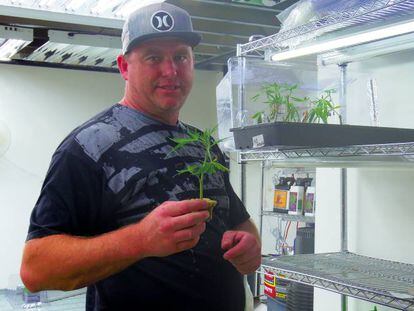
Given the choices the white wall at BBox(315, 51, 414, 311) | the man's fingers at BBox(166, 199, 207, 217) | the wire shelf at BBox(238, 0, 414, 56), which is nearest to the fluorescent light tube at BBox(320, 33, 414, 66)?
the white wall at BBox(315, 51, 414, 311)

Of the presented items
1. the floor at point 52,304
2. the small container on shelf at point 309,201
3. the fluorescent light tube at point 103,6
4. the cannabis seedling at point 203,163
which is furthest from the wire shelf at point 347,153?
the floor at point 52,304

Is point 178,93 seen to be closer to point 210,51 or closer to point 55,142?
point 210,51

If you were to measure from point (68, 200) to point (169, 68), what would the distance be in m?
0.47

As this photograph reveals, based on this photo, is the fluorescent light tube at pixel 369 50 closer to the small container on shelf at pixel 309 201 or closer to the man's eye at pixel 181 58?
the man's eye at pixel 181 58

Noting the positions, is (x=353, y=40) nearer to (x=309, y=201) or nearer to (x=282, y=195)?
(x=309, y=201)

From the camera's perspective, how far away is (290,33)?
1720 millimetres

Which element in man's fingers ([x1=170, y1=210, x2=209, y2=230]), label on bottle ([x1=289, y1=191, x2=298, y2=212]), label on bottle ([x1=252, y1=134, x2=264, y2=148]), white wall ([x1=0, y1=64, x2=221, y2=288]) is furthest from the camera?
white wall ([x1=0, y1=64, x2=221, y2=288])

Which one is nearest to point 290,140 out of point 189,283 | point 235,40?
point 189,283

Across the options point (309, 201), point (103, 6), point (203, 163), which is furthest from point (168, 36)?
point (309, 201)

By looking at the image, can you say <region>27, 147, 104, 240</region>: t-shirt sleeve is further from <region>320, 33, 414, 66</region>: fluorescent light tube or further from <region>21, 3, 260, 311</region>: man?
<region>320, 33, 414, 66</region>: fluorescent light tube

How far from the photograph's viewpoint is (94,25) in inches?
130

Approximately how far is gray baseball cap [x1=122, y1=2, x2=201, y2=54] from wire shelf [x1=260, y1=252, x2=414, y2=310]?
86 centimetres

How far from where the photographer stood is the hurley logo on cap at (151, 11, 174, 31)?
4.83 ft

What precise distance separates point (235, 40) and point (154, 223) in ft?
9.42
